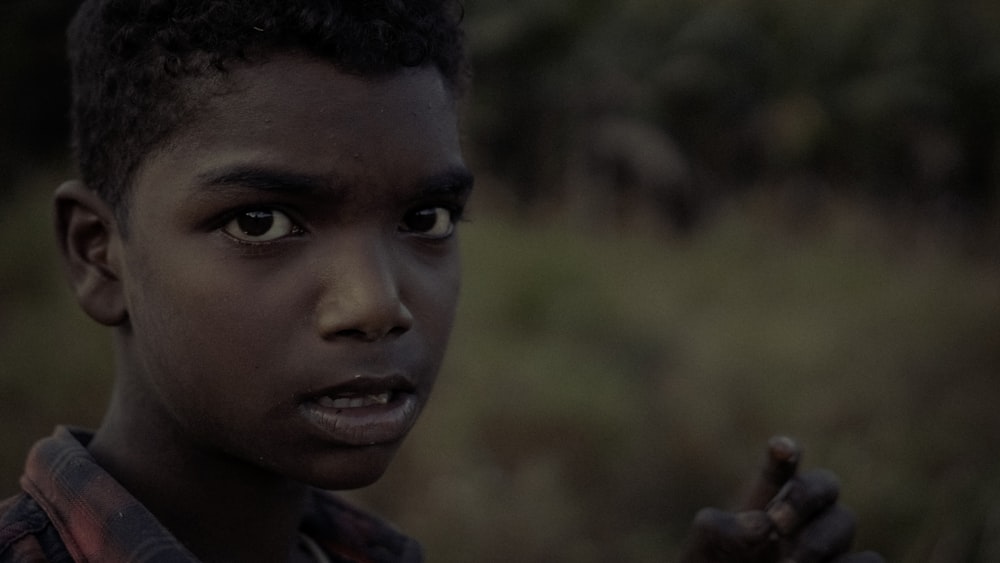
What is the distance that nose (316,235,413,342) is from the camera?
5.41ft

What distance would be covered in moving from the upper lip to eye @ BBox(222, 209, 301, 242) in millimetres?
254

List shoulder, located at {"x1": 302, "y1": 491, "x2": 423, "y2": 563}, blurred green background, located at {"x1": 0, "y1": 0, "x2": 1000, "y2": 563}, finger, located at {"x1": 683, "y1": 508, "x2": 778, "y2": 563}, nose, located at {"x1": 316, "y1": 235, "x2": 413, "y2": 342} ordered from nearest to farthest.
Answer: nose, located at {"x1": 316, "y1": 235, "x2": 413, "y2": 342}, finger, located at {"x1": 683, "y1": 508, "x2": 778, "y2": 563}, shoulder, located at {"x1": 302, "y1": 491, "x2": 423, "y2": 563}, blurred green background, located at {"x1": 0, "y1": 0, "x2": 1000, "y2": 563}

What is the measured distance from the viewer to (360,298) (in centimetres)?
165

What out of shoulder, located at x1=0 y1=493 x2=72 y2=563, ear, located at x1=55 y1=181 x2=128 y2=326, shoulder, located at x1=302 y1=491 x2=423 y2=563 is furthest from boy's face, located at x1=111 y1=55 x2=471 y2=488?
shoulder, located at x1=302 y1=491 x2=423 y2=563

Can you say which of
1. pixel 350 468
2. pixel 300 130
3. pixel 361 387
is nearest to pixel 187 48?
pixel 300 130

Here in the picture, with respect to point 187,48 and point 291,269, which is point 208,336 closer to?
point 291,269

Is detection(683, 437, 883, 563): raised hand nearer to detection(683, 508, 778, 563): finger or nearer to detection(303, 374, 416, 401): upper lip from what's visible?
detection(683, 508, 778, 563): finger

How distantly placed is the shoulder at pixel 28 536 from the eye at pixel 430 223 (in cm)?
76

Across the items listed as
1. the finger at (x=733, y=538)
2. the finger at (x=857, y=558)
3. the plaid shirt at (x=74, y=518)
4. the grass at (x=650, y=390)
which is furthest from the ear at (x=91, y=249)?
the grass at (x=650, y=390)

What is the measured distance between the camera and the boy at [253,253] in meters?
1.68

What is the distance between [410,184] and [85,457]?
0.73 m

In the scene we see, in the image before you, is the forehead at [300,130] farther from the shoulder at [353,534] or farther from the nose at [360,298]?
the shoulder at [353,534]

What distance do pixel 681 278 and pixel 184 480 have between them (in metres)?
4.56

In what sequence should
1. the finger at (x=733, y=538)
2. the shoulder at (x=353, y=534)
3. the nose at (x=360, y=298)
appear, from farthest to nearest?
the shoulder at (x=353, y=534) < the finger at (x=733, y=538) < the nose at (x=360, y=298)
